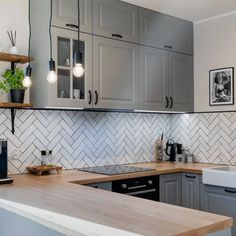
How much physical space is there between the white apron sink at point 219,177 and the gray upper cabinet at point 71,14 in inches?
67.0

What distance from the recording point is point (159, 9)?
3713 mm

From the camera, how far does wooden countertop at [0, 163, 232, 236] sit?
1.46 meters

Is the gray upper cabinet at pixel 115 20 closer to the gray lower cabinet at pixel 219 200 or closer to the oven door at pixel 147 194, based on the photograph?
the oven door at pixel 147 194

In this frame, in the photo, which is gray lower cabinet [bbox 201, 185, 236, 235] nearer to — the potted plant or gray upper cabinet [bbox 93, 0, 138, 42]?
gray upper cabinet [bbox 93, 0, 138, 42]

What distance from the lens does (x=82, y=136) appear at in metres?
3.51

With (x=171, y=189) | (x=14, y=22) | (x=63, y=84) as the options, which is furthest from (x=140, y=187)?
(x=14, y=22)

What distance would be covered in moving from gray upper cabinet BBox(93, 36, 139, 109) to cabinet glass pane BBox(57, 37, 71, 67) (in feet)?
0.87

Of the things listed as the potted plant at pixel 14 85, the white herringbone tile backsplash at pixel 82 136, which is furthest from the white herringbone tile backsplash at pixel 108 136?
the potted plant at pixel 14 85

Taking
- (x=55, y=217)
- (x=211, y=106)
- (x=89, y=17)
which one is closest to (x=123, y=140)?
(x=211, y=106)

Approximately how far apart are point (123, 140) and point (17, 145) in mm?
1217

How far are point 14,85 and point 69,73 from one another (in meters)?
0.48

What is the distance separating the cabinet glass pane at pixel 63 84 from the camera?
3.01 m

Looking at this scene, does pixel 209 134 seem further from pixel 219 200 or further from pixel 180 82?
pixel 219 200

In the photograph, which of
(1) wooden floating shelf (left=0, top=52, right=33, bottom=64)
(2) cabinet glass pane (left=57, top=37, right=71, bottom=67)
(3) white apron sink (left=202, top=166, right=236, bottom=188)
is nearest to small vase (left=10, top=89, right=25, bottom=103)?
(1) wooden floating shelf (left=0, top=52, right=33, bottom=64)
